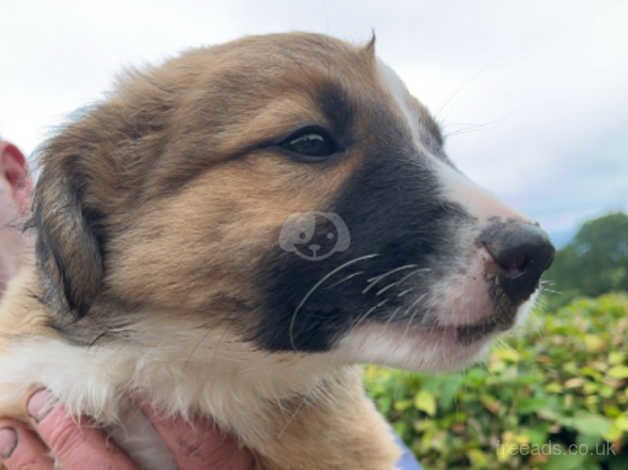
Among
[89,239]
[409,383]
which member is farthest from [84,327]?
[409,383]

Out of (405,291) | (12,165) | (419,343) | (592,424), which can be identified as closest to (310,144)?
(405,291)

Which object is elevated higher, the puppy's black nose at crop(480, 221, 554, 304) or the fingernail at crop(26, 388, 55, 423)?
the puppy's black nose at crop(480, 221, 554, 304)

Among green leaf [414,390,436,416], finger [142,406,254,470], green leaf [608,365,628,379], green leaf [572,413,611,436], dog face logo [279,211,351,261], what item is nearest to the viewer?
dog face logo [279,211,351,261]

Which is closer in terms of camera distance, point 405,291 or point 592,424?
point 405,291

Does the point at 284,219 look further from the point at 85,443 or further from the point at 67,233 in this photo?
the point at 85,443

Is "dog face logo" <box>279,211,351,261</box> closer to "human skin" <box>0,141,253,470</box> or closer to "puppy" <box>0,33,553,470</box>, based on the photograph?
"puppy" <box>0,33,553,470</box>

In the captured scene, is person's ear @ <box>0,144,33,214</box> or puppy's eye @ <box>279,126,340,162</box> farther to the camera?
person's ear @ <box>0,144,33,214</box>

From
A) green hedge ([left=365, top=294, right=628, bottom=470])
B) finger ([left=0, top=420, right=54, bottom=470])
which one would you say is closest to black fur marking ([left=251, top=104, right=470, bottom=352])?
finger ([left=0, top=420, right=54, bottom=470])

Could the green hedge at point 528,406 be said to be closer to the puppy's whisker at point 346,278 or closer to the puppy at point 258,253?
the puppy at point 258,253
